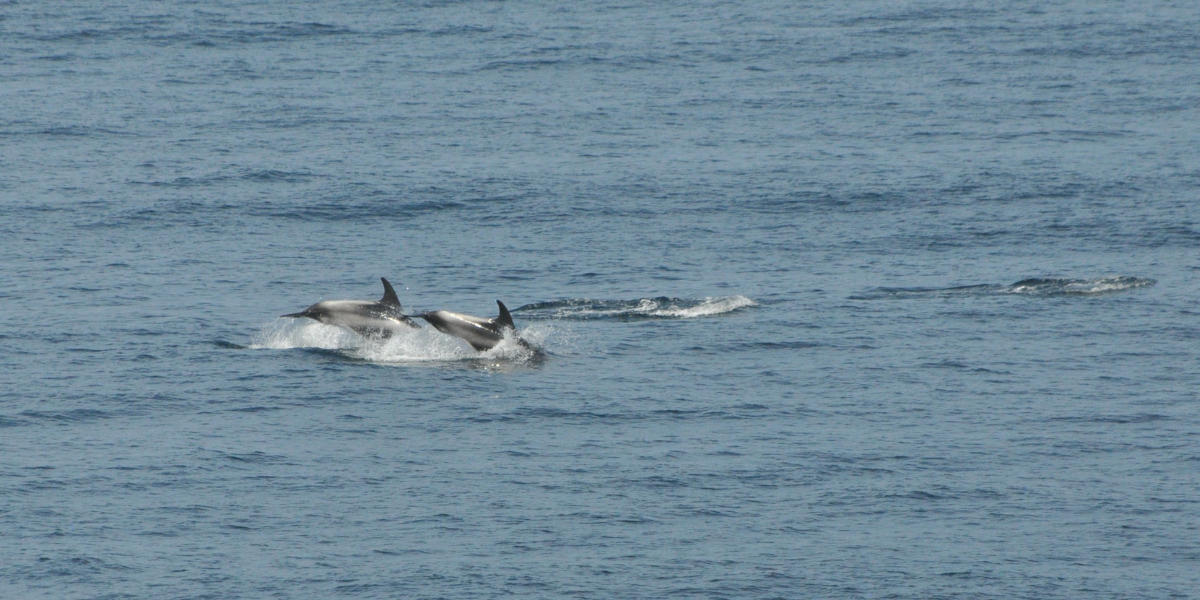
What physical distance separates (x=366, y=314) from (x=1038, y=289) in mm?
20994

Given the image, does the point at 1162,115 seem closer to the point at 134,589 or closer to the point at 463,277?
the point at 463,277

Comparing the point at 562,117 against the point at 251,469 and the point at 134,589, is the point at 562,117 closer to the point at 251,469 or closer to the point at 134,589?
the point at 251,469

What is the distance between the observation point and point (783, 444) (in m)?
45.5

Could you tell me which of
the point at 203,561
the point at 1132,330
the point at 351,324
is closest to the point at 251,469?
the point at 203,561

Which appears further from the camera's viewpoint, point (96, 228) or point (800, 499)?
point (96, 228)

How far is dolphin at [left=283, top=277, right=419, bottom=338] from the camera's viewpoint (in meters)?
53.6

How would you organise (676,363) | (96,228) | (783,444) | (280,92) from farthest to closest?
(280,92)
(96,228)
(676,363)
(783,444)

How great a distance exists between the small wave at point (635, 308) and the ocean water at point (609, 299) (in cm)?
19

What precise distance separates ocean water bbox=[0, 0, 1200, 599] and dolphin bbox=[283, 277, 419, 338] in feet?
2.44

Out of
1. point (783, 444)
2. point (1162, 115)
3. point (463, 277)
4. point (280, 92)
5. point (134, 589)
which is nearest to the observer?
point (134, 589)

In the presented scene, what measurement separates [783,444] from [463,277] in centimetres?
1905

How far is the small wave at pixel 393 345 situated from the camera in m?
52.8

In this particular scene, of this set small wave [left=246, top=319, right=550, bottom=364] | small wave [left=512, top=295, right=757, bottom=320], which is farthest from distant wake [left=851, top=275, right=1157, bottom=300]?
small wave [left=246, top=319, right=550, bottom=364]

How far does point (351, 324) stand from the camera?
53.8 m
